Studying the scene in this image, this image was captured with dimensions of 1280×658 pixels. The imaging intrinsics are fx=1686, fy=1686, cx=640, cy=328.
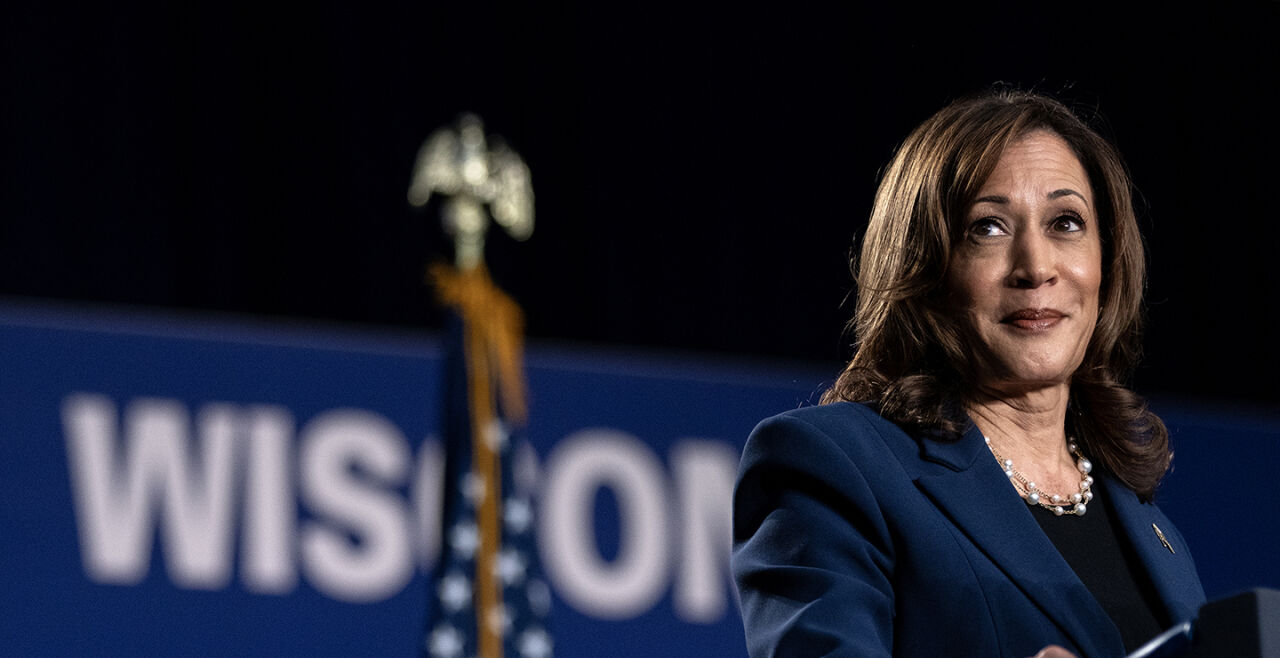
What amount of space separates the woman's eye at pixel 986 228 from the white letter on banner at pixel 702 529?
123 inches

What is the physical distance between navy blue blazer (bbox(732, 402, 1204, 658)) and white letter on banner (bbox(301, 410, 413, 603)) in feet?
9.99

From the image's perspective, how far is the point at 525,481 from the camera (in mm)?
4586

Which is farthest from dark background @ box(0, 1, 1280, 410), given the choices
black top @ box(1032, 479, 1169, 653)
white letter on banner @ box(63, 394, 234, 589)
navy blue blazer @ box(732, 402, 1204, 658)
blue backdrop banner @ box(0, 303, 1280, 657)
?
navy blue blazer @ box(732, 402, 1204, 658)

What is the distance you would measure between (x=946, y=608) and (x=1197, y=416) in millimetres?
4084

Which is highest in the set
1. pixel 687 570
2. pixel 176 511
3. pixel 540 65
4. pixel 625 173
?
pixel 540 65

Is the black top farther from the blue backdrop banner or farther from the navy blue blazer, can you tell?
the blue backdrop banner

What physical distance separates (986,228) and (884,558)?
0.37 m

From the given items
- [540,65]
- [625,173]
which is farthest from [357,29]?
[625,173]

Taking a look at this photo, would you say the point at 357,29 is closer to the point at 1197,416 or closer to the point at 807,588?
the point at 1197,416

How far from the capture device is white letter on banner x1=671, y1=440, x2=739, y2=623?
465 centimetres

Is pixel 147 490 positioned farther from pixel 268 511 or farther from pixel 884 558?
pixel 884 558

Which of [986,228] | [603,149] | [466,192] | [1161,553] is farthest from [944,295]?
[603,149]

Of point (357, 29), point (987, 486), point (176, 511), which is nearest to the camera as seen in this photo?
point (987, 486)

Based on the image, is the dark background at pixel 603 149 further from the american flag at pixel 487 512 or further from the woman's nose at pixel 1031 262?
the woman's nose at pixel 1031 262
